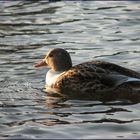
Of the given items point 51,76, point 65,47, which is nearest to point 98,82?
point 51,76

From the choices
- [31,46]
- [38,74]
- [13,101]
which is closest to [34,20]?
[31,46]

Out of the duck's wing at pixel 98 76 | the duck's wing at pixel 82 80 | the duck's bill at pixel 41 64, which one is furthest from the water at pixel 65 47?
the duck's wing at pixel 98 76

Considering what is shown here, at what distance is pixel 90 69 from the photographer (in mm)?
11773

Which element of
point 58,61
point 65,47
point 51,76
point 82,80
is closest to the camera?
point 82,80

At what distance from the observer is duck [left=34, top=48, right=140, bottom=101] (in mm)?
11445

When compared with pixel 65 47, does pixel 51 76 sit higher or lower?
lower

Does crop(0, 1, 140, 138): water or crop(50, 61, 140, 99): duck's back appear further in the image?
crop(50, 61, 140, 99): duck's back

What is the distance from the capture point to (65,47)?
14820 millimetres

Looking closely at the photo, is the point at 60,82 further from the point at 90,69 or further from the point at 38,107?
the point at 38,107

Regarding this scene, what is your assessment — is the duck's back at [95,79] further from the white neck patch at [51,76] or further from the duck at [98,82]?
the white neck patch at [51,76]

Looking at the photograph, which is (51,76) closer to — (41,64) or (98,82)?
(41,64)

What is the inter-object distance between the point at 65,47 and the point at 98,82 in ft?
10.8

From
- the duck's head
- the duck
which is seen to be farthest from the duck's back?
the duck's head

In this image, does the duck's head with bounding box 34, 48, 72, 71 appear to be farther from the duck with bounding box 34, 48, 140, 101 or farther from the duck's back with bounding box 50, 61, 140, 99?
the duck's back with bounding box 50, 61, 140, 99
